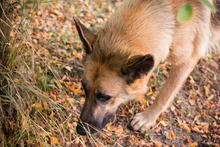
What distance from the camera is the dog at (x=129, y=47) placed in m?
2.24

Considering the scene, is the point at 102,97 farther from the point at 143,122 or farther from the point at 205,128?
the point at 205,128

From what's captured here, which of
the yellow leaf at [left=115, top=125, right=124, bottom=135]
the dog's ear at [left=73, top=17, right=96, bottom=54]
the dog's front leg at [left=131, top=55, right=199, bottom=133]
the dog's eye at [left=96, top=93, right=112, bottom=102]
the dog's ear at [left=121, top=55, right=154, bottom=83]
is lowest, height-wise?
the yellow leaf at [left=115, top=125, right=124, bottom=135]

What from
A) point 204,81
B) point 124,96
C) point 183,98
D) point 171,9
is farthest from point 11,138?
point 204,81

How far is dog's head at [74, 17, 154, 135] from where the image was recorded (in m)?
2.23

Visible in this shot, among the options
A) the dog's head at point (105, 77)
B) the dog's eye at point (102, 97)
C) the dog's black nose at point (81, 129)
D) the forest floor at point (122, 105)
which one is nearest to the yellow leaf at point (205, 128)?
the forest floor at point (122, 105)

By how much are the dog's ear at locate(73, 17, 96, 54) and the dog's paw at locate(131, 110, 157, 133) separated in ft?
5.47

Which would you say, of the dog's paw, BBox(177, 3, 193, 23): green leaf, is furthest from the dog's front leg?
BBox(177, 3, 193, 23): green leaf

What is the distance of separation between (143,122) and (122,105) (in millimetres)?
534

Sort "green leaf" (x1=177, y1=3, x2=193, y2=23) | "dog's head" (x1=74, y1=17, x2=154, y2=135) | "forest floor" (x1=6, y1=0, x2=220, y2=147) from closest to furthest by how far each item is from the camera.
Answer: "green leaf" (x1=177, y1=3, x2=193, y2=23) < "dog's head" (x1=74, y1=17, x2=154, y2=135) < "forest floor" (x1=6, y1=0, x2=220, y2=147)

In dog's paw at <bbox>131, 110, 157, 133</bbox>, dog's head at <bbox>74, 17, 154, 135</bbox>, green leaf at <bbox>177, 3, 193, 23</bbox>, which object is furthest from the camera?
dog's paw at <bbox>131, 110, 157, 133</bbox>

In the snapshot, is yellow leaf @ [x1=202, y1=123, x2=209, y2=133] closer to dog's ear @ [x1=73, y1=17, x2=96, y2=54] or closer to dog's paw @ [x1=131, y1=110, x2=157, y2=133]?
dog's paw @ [x1=131, y1=110, x2=157, y2=133]

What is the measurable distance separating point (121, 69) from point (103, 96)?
444 millimetres

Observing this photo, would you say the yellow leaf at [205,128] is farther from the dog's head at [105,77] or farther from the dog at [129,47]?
the dog's head at [105,77]

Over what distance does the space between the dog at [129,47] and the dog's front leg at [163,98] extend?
340 mm
